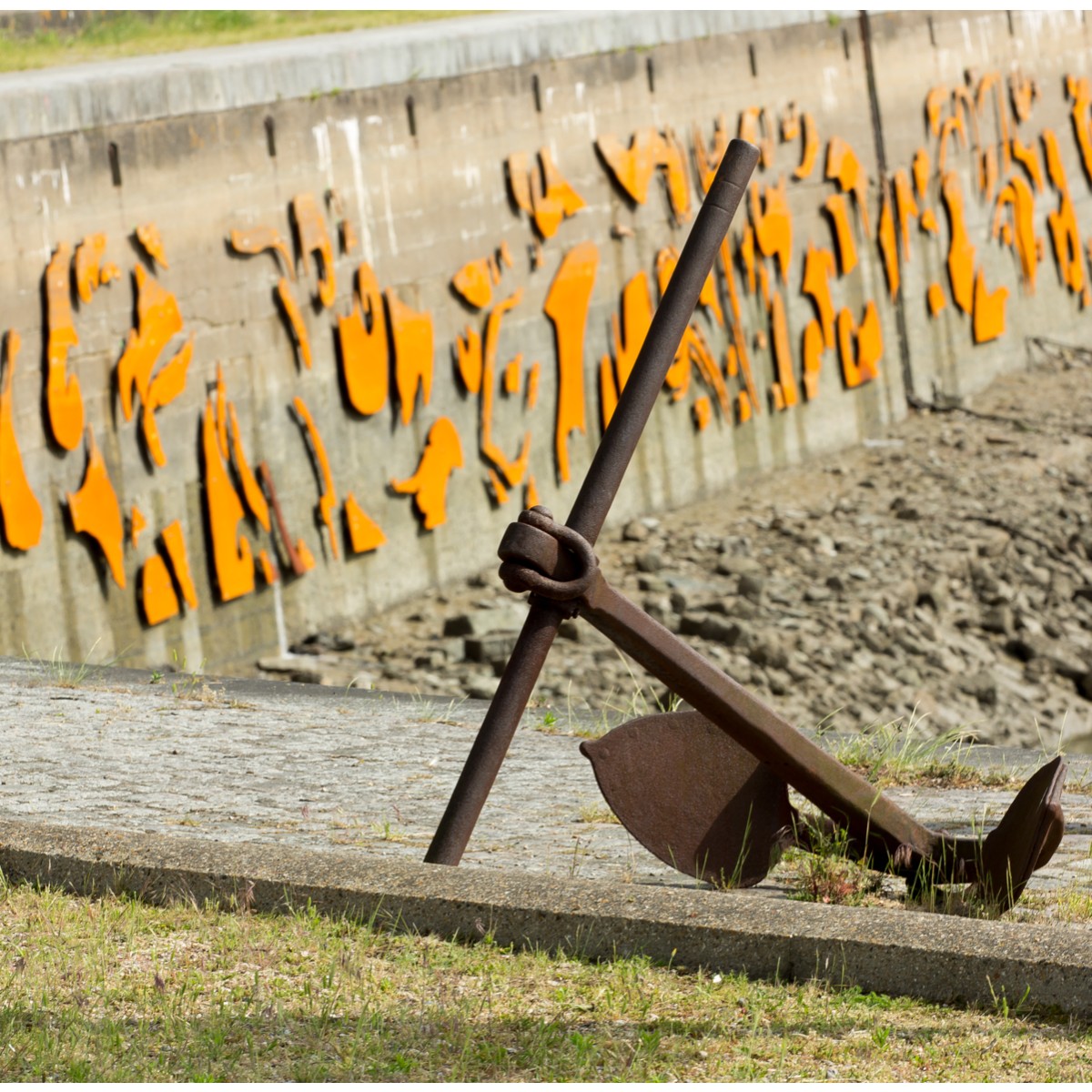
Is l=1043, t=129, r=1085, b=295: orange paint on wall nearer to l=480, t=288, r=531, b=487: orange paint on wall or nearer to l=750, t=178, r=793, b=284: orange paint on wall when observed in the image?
l=750, t=178, r=793, b=284: orange paint on wall

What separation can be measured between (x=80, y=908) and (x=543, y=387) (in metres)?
9.13

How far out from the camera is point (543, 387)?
12.4 meters

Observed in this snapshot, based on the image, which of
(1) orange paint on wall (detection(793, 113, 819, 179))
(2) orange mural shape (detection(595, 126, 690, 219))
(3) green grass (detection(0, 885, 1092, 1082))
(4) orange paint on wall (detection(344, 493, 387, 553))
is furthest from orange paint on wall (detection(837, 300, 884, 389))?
(3) green grass (detection(0, 885, 1092, 1082))

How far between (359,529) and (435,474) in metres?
0.76

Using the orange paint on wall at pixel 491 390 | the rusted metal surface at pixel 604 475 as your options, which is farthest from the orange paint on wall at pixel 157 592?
the rusted metal surface at pixel 604 475

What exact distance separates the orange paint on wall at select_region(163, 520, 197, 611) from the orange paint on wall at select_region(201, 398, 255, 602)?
20cm

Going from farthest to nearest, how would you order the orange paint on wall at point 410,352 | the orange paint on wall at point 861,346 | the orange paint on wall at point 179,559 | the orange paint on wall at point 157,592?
the orange paint on wall at point 861,346 < the orange paint on wall at point 410,352 < the orange paint on wall at point 179,559 < the orange paint on wall at point 157,592

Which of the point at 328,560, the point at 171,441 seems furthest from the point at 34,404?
the point at 328,560

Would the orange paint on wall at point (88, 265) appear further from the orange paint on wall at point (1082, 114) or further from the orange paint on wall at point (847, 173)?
the orange paint on wall at point (1082, 114)

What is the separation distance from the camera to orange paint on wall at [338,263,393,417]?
10.9 m

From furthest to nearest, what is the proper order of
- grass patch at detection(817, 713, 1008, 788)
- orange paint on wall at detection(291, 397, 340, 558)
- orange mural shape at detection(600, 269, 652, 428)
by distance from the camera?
orange mural shape at detection(600, 269, 652, 428)
orange paint on wall at detection(291, 397, 340, 558)
grass patch at detection(817, 713, 1008, 788)

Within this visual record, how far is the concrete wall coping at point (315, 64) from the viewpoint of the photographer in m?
9.50

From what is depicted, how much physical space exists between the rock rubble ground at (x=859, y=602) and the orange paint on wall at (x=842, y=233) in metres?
1.65

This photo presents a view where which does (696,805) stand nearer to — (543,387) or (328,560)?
(328,560)
